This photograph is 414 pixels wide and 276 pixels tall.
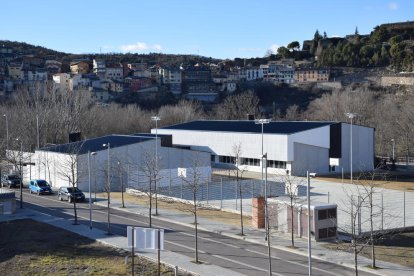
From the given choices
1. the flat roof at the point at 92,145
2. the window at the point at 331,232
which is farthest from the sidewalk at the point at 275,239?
the flat roof at the point at 92,145

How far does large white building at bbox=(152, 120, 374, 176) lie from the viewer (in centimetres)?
6194

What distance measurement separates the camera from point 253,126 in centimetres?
7038

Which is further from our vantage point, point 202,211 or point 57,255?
point 202,211

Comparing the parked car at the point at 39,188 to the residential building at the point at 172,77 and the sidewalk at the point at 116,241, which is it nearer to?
the sidewalk at the point at 116,241

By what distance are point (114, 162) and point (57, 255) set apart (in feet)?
77.4

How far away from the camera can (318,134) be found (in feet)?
206

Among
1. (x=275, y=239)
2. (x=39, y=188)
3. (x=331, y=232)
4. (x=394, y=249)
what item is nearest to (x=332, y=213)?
(x=331, y=232)

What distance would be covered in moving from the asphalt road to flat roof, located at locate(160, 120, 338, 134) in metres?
29.9

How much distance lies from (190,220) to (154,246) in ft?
48.7

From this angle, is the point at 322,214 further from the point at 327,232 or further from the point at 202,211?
the point at 202,211

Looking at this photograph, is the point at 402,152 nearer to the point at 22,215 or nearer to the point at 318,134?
the point at 318,134

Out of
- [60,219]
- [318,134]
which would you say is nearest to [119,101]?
[318,134]

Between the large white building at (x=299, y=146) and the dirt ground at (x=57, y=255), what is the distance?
33.2 meters

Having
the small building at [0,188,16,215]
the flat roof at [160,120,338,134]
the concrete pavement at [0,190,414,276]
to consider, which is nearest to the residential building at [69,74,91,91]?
the flat roof at [160,120,338,134]
